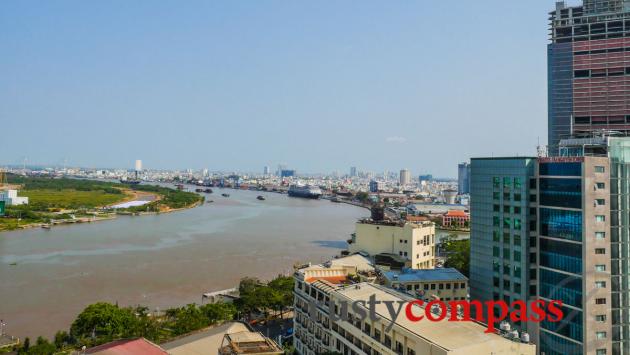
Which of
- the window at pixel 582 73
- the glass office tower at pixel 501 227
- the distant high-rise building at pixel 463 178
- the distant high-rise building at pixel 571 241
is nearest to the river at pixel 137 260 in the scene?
the glass office tower at pixel 501 227

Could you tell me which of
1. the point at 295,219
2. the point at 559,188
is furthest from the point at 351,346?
the point at 295,219

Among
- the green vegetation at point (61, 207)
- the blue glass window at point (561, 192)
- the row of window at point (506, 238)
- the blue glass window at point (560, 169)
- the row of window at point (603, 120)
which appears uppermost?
the row of window at point (603, 120)

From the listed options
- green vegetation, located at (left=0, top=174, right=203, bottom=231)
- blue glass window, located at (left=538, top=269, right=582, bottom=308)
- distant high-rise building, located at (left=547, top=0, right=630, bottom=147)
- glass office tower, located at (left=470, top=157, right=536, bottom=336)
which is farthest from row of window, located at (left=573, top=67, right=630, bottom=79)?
green vegetation, located at (left=0, top=174, right=203, bottom=231)

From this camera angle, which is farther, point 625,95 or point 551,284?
point 625,95

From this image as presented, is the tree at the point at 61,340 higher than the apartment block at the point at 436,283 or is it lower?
lower

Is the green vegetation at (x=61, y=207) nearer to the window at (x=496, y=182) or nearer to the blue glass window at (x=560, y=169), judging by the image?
the window at (x=496, y=182)

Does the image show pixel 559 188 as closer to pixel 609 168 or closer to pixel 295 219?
pixel 609 168

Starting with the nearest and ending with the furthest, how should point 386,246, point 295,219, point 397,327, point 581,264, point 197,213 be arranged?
point 397,327 → point 581,264 → point 386,246 → point 295,219 → point 197,213
